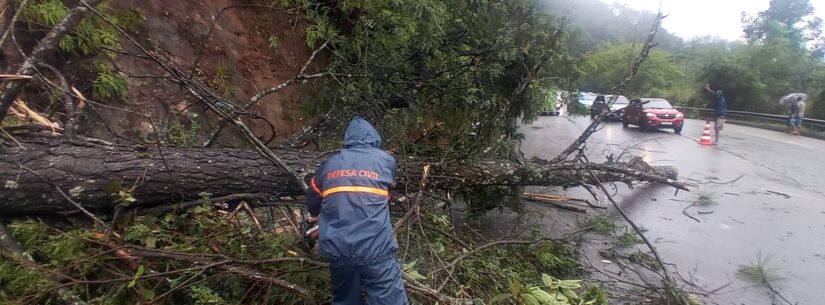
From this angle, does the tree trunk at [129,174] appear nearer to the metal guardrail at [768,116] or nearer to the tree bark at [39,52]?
the tree bark at [39,52]

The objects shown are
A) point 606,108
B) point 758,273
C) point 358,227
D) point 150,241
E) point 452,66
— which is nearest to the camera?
point 358,227

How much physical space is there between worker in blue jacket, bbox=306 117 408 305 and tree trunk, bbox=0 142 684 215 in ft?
3.30

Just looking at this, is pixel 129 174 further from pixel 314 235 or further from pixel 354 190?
pixel 354 190

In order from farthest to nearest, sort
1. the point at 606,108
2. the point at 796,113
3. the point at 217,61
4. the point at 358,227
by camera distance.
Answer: the point at 796,113
the point at 217,61
the point at 606,108
the point at 358,227

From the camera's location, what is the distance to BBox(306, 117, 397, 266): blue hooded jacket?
8.61 feet

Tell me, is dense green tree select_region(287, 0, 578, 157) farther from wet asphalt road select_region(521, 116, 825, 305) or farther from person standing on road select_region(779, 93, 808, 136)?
person standing on road select_region(779, 93, 808, 136)

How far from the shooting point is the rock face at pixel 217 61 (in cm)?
487

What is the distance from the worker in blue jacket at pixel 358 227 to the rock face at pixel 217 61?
7.47 feet

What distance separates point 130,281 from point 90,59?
2706mm

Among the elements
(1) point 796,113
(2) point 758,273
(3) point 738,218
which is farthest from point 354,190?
(1) point 796,113

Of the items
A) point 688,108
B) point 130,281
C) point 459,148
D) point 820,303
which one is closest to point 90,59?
point 130,281

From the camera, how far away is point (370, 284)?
270 cm

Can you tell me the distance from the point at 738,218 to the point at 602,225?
6.62 feet

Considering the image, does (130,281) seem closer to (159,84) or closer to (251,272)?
(251,272)
